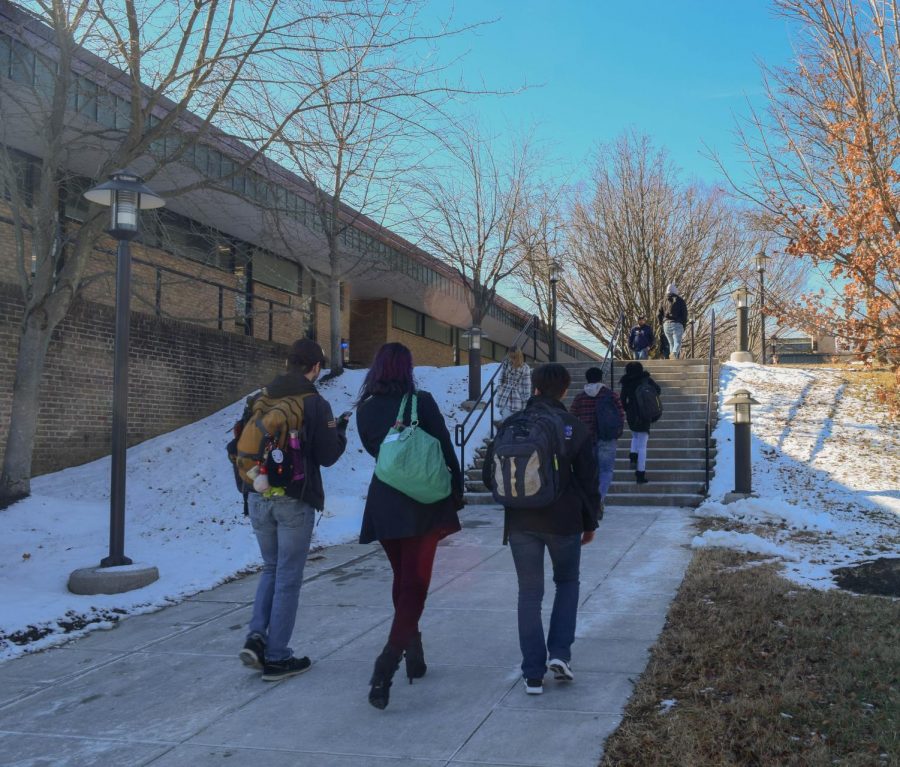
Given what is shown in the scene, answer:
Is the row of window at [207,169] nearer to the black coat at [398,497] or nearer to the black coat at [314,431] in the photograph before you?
the black coat at [314,431]

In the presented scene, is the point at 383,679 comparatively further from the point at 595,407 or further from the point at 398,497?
the point at 595,407

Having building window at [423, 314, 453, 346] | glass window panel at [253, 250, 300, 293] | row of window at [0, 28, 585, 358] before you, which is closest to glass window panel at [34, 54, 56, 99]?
row of window at [0, 28, 585, 358]

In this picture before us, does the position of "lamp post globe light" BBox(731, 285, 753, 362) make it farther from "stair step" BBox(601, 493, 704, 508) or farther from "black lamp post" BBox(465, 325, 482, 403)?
"stair step" BBox(601, 493, 704, 508)

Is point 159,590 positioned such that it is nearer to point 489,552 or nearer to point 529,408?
point 489,552

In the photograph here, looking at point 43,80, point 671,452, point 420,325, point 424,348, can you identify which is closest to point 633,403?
point 671,452

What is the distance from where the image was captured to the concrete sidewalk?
3605mm

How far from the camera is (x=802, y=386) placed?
15.4 metres

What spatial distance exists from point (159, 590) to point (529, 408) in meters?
4.18

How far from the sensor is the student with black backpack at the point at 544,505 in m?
4.03

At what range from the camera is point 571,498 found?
4188 millimetres

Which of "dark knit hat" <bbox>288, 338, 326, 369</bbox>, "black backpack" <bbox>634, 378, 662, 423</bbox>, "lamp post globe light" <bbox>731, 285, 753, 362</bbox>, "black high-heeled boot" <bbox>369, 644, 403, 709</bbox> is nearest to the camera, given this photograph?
"black high-heeled boot" <bbox>369, 644, 403, 709</bbox>

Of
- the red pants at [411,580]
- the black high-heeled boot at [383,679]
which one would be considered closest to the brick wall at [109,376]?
the red pants at [411,580]

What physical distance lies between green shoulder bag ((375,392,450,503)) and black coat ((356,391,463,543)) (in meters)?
0.06

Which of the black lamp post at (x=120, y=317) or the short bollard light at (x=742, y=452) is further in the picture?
the short bollard light at (x=742, y=452)
